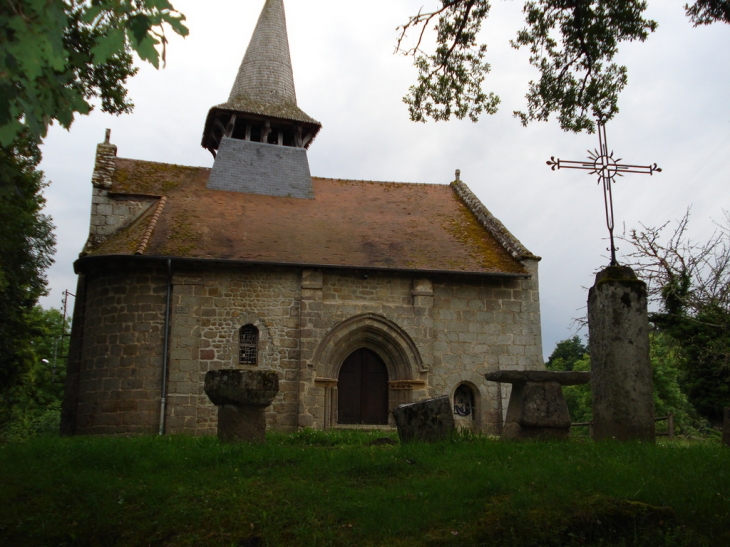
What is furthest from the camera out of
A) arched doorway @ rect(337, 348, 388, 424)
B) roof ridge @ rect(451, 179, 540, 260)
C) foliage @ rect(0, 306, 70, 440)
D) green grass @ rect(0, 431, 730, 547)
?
foliage @ rect(0, 306, 70, 440)

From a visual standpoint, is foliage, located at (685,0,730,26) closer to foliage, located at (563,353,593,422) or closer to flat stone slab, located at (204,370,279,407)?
flat stone slab, located at (204,370,279,407)

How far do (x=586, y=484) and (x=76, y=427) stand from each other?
12.2 meters

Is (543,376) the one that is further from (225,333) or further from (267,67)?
(267,67)

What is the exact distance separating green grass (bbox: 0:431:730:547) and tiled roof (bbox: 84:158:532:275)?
325 inches

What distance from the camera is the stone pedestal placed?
8555 mm

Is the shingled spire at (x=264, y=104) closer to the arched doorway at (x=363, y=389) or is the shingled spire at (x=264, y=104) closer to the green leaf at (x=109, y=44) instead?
the arched doorway at (x=363, y=389)

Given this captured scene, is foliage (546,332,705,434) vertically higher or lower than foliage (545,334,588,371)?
lower

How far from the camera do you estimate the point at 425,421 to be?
998 cm

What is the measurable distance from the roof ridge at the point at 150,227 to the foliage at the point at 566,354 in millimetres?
41413

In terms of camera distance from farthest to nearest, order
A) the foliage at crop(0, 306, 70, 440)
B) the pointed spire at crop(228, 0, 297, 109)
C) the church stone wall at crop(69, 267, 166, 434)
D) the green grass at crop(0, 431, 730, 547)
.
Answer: the foliage at crop(0, 306, 70, 440) → the pointed spire at crop(228, 0, 297, 109) → the church stone wall at crop(69, 267, 166, 434) → the green grass at crop(0, 431, 730, 547)

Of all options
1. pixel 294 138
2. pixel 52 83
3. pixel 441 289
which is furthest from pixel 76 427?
pixel 52 83

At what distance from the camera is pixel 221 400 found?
994 centimetres

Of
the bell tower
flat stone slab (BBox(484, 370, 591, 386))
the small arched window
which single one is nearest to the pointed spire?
the bell tower

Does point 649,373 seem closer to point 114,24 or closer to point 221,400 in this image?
point 221,400
